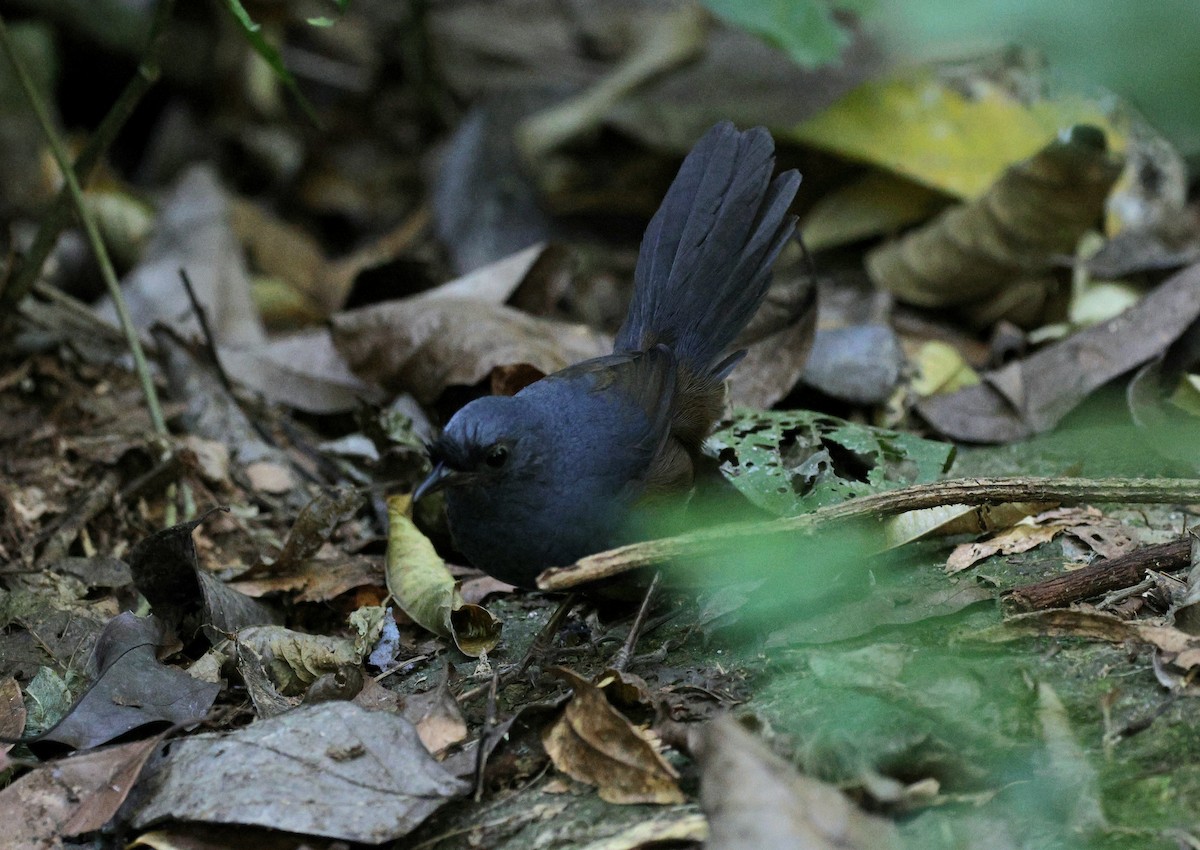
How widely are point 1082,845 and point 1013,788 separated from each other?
17 centimetres

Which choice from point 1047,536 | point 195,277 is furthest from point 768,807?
point 195,277

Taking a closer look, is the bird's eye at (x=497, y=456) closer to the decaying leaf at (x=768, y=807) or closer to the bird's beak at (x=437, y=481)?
the bird's beak at (x=437, y=481)

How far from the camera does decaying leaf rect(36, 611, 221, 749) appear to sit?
2721 mm

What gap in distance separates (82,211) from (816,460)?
252cm

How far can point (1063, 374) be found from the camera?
4.34 m

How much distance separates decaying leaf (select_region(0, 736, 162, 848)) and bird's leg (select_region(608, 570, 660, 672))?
1.04m

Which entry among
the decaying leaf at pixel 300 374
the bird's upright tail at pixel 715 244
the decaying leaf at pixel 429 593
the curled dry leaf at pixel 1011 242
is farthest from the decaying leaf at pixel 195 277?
the curled dry leaf at pixel 1011 242

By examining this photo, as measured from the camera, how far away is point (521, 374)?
415 centimetres

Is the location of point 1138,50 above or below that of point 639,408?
above

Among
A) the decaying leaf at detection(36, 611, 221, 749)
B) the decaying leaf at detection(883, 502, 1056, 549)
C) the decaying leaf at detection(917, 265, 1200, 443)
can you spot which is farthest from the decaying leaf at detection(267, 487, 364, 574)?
the decaying leaf at detection(917, 265, 1200, 443)

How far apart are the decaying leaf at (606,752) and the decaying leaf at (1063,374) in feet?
7.55

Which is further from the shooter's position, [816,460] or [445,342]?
[445,342]

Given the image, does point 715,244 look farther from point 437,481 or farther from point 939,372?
point 939,372

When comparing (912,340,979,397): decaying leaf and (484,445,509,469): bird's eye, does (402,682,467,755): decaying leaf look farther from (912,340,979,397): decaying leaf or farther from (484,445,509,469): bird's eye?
(912,340,979,397): decaying leaf
